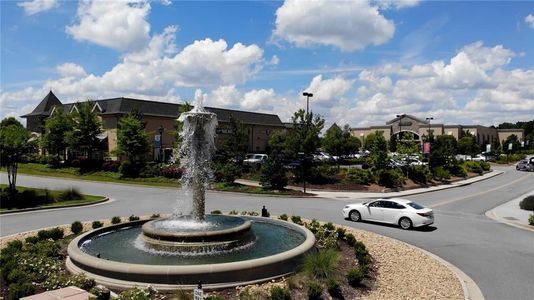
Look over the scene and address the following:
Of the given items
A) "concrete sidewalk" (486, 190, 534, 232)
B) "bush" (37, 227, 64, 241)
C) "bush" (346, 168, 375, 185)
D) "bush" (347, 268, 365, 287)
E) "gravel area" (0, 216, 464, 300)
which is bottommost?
"gravel area" (0, 216, 464, 300)

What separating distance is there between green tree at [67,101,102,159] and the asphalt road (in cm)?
1227

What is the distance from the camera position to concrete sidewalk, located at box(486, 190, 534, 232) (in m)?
21.2

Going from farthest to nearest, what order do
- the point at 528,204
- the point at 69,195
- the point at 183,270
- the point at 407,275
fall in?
the point at 69,195, the point at 528,204, the point at 407,275, the point at 183,270

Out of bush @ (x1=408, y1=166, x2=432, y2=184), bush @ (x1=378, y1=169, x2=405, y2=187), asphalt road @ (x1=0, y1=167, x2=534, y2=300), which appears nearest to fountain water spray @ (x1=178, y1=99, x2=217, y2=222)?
asphalt road @ (x1=0, y1=167, x2=534, y2=300)

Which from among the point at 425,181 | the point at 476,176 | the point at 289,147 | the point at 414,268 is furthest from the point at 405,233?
the point at 476,176

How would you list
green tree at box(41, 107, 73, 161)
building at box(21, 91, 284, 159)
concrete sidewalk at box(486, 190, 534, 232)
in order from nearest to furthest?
concrete sidewalk at box(486, 190, 534, 232), green tree at box(41, 107, 73, 161), building at box(21, 91, 284, 159)

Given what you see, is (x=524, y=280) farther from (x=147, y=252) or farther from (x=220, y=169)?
(x=220, y=169)

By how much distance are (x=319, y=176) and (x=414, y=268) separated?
27.7 m

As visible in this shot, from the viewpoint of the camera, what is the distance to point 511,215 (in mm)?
24109

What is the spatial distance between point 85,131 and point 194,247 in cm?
4355

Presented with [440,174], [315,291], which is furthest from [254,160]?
[315,291]

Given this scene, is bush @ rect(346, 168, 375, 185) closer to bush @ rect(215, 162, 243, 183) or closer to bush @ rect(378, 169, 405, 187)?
bush @ rect(378, 169, 405, 187)

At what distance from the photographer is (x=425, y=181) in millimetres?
44250

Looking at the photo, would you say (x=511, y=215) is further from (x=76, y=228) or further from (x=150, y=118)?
(x=150, y=118)
